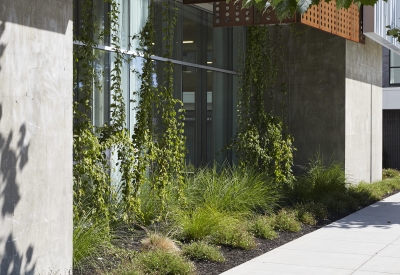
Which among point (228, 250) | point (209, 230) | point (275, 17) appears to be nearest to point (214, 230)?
point (209, 230)

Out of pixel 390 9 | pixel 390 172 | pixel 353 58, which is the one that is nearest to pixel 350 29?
pixel 353 58

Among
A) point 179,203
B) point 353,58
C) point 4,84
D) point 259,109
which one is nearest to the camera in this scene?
point 4,84

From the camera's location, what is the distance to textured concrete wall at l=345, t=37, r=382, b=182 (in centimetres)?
1669

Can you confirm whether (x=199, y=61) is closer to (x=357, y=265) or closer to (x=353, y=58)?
(x=353, y=58)

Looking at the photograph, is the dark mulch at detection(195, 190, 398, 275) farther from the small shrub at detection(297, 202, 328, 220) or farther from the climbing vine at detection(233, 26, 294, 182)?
the climbing vine at detection(233, 26, 294, 182)

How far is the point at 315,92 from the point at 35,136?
11.1 metres

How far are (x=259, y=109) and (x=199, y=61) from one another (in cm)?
168

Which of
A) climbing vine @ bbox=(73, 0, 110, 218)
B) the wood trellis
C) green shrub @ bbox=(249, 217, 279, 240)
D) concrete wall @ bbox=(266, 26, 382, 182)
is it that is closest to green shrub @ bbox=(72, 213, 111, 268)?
climbing vine @ bbox=(73, 0, 110, 218)

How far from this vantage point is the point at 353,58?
16.9m

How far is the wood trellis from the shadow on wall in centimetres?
675

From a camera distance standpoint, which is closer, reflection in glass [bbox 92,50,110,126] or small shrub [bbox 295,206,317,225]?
reflection in glass [bbox 92,50,110,126]

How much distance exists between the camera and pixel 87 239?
775 centimetres

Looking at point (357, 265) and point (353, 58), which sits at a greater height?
point (353, 58)

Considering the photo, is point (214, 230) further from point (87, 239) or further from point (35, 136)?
point (35, 136)
